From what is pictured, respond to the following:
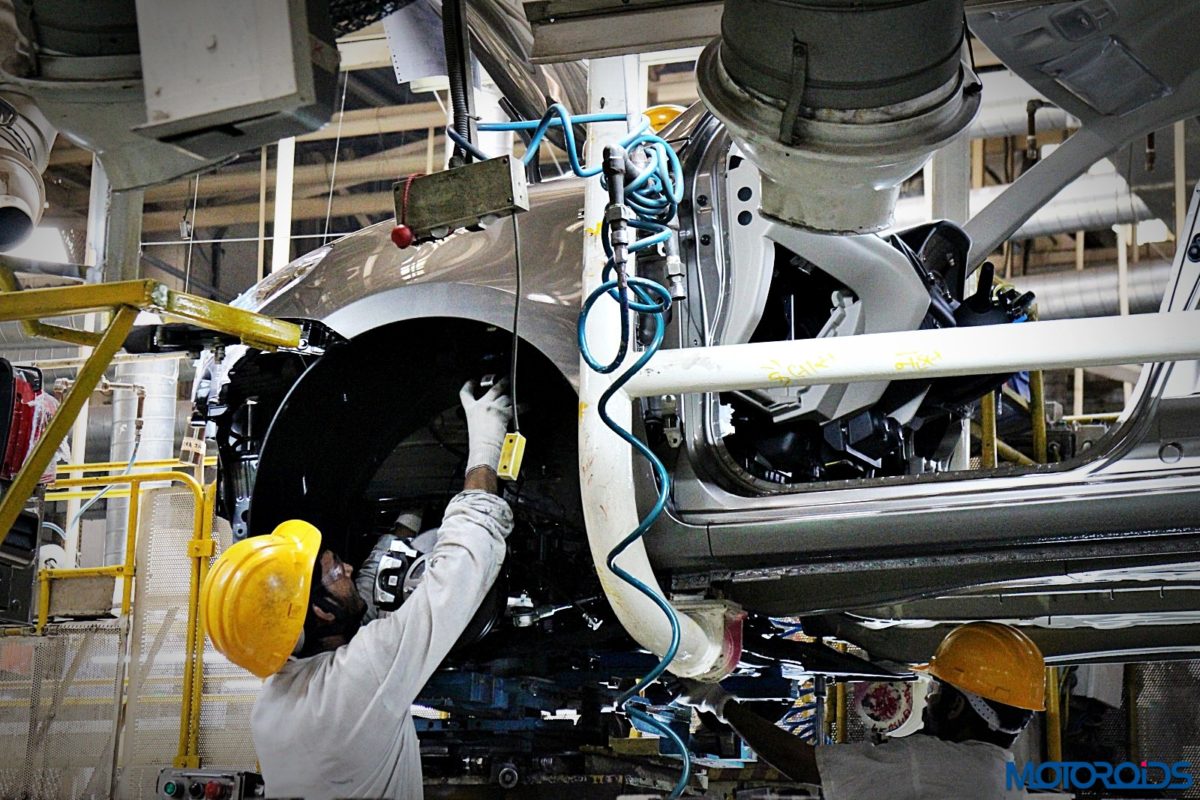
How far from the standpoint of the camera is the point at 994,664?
11.7 feet

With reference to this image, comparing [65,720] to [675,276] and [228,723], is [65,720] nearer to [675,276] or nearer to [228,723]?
[228,723]

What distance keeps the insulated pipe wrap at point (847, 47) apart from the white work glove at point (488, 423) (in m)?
1.43

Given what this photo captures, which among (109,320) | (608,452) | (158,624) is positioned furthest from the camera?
(158,624)

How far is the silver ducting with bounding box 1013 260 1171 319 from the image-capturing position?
29.9 ft

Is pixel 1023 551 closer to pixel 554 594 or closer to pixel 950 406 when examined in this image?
pixel 950 406

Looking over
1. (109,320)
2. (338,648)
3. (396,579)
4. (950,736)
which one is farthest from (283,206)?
(950,736)

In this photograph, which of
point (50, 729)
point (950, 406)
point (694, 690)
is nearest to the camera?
point (950, 406)

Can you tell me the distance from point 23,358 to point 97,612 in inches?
205

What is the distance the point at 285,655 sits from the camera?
302cm

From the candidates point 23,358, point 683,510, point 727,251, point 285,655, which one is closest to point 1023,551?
point 683,510

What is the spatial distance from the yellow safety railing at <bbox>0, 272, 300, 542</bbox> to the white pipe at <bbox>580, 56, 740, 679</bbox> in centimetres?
88

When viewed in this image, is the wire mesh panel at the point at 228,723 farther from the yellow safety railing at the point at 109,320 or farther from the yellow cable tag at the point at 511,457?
the yellow cable tag at the point at 511,457

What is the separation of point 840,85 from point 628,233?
31.9 inches

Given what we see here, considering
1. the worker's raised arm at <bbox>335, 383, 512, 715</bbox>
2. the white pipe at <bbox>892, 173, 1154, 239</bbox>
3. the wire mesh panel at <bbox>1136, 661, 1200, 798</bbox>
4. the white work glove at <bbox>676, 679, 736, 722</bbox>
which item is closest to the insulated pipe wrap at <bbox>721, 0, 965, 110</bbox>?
the worker's raised arm at <bbox>335, 383, 512, 715</bbox>
